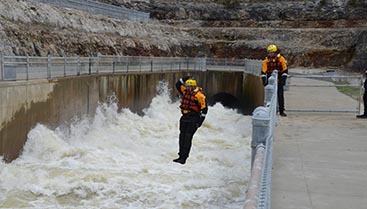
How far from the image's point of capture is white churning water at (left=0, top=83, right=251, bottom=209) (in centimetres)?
958

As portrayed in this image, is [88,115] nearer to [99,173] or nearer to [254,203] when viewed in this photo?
[99,173]

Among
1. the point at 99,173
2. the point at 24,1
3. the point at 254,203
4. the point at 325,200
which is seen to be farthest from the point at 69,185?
the point at 24,1

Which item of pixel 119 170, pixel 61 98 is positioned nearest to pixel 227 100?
pixel 61 98

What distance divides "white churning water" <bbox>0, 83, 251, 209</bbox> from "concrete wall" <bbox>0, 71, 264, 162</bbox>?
39cm

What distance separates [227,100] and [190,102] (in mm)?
23379

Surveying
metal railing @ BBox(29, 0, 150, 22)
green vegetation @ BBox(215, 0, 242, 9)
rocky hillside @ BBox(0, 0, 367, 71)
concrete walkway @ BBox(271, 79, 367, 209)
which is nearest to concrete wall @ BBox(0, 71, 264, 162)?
rocky hillside @ BBox(0, 0, 367, 71)

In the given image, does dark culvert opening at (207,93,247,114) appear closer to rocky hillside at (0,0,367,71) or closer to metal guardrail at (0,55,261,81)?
metal guardrail at (0,55,261,81)

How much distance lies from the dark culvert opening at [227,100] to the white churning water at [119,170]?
1299cm

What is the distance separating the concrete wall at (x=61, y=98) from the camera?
38.8 ft

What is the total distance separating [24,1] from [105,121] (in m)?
11.7

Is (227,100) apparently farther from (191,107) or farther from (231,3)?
(231,3)

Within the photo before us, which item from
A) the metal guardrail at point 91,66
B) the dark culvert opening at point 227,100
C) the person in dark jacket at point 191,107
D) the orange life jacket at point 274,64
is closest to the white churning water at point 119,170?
the person in dark jacket at point 191,107

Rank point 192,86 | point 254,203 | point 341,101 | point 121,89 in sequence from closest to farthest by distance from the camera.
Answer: point 254,203, point 192,86, point 341,101, point 121,89

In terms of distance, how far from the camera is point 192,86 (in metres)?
9.91
